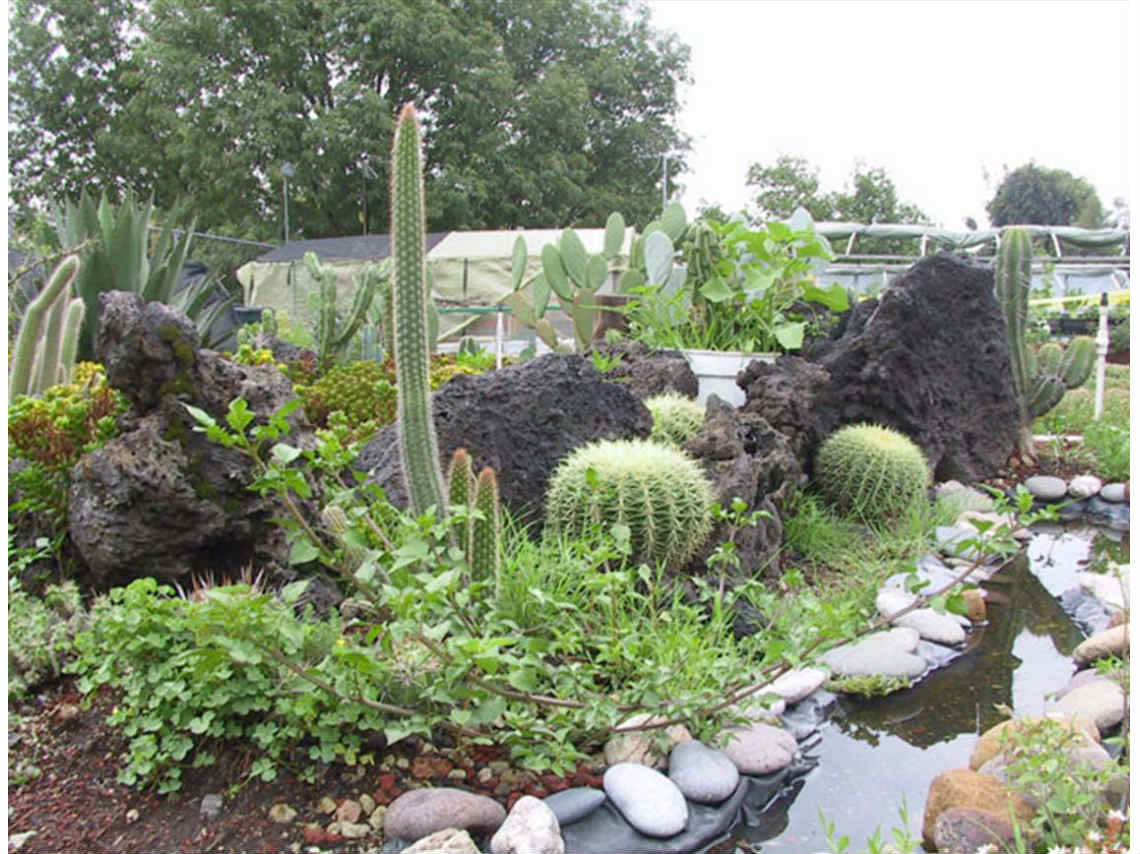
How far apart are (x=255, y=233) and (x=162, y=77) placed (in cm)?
381

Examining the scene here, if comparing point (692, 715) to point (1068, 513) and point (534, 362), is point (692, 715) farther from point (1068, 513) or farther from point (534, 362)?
point (1068, 513)

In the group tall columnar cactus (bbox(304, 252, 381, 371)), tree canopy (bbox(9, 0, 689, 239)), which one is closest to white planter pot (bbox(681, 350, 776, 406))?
tall columnar cactus (bbox(304, 252, 381, 371))

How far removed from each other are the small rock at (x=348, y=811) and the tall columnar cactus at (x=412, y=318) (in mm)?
962

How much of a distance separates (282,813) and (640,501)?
1.92 m

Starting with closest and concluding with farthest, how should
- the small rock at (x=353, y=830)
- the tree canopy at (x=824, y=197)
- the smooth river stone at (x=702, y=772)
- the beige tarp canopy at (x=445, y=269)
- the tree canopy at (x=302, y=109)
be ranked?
1. the small rock at (x=353, y=830)
2. the smooth river stone at (x=702, y=772)
3. the beige tarp canopy at (x=445, y=269)
4. the tree canopy at (x=302, y=109)
5. the tree canopy at (x=824, y=197)

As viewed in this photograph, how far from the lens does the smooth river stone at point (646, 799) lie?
8.54ft

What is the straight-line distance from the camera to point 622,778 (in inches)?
106

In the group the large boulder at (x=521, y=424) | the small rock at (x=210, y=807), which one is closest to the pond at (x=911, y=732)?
the small rock at (x=210, y=807)

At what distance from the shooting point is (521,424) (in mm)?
4398

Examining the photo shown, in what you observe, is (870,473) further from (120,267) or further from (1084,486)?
(120,267)

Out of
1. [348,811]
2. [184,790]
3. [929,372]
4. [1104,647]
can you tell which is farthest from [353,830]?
[929,372]

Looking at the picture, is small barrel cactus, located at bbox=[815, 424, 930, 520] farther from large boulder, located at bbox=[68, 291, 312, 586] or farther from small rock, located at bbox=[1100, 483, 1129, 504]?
large boulder, located at bbox=[68, 291, 312, 586]

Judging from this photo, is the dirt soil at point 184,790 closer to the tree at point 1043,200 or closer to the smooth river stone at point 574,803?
the smooth river stone at point 574,803

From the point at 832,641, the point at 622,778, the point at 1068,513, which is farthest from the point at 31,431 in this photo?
the point at 1068,513
